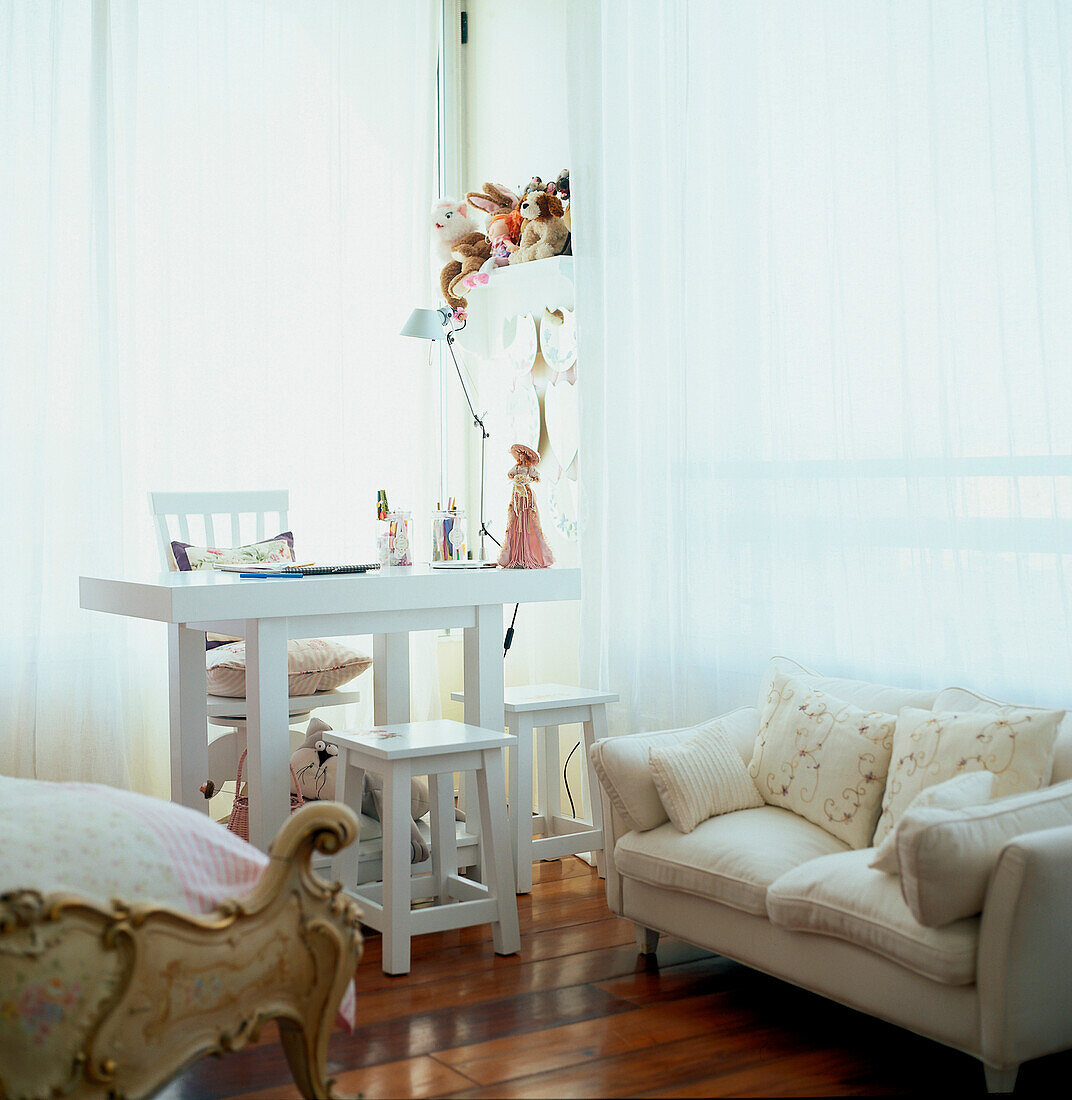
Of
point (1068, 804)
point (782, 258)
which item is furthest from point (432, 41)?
point (1068, 804)

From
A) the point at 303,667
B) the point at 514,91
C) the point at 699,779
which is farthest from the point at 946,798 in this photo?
the point at 514,91

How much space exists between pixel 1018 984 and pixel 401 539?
1820 millimetres

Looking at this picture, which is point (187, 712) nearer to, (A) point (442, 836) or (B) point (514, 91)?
(A) point (442, 836)

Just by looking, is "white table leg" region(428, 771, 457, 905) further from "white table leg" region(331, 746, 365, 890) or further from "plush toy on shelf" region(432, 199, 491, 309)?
"plush toy on shelf" region(432, 199, 491, 309)

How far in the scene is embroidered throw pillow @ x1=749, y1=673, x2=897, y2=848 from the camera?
2352 mm

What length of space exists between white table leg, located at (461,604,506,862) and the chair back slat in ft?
2.82

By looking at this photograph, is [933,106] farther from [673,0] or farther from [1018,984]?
[1018,984]

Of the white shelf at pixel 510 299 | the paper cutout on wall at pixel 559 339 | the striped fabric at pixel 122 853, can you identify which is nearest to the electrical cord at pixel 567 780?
the paper cutout on wall at pixel 559 339

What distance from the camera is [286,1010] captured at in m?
1.68

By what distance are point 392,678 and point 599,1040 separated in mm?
1294

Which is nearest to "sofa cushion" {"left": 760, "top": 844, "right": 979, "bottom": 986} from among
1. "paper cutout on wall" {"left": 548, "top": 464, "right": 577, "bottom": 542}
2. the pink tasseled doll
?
the pink tasseled doll

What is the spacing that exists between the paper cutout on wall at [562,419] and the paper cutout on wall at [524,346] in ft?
0.43

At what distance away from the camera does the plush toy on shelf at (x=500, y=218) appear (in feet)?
12.4

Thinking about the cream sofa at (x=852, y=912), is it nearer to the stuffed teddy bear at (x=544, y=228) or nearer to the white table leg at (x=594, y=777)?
the white table leg at (x=594, y=777)
